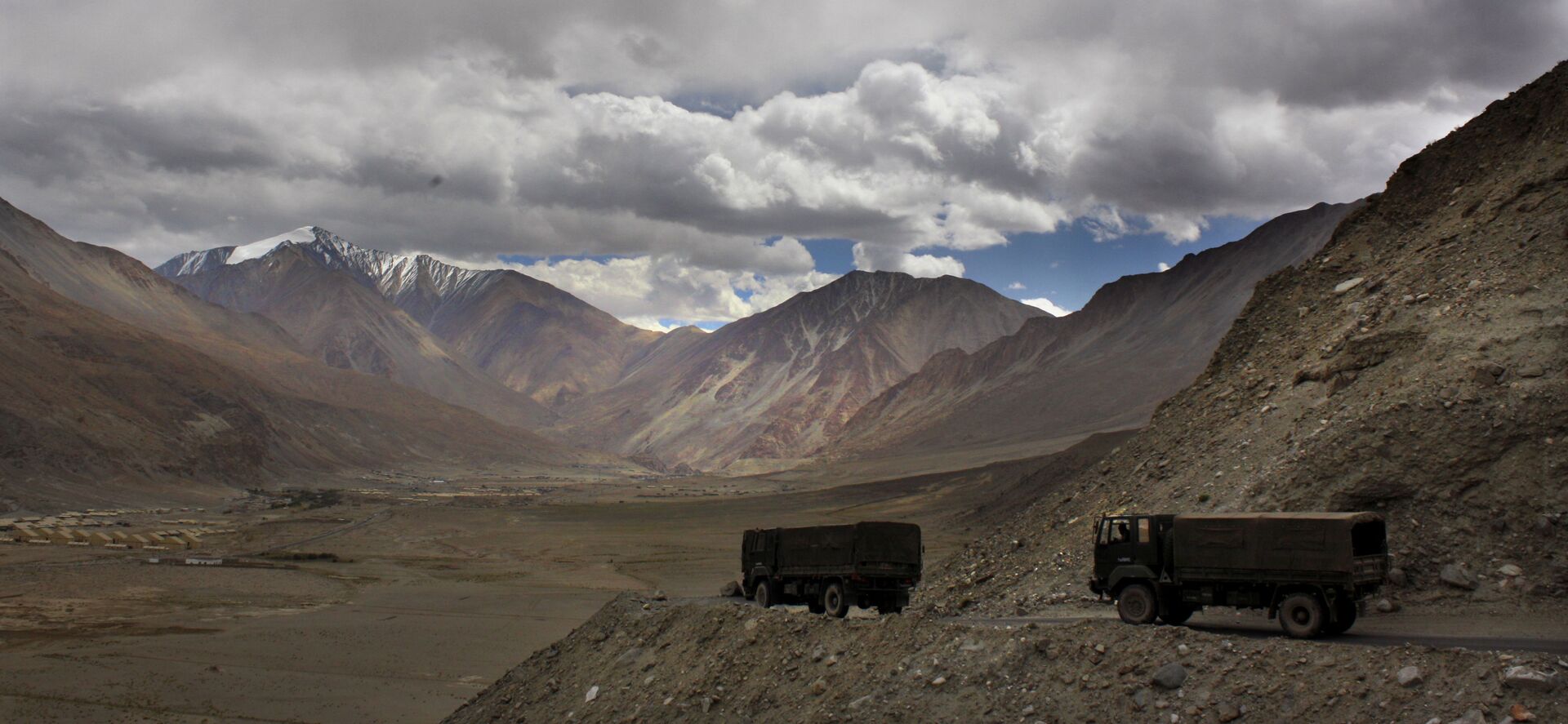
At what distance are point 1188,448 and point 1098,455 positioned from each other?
44075 mm

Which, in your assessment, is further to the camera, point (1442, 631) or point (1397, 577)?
point (1397, 577)

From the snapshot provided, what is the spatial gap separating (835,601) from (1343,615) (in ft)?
32.1

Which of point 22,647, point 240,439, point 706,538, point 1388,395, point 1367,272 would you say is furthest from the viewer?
point 240,439

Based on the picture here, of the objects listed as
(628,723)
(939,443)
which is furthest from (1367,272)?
(939,443)

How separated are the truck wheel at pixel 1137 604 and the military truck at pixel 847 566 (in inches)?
199

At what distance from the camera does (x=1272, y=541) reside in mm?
14914

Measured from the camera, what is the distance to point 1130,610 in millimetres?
16500

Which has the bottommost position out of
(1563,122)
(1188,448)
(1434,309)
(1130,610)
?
(1130,610)

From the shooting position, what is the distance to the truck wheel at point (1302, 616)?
47.2ft

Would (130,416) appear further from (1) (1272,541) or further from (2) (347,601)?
(1) (1272,541)

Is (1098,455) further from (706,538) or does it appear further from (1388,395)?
(1388,395)

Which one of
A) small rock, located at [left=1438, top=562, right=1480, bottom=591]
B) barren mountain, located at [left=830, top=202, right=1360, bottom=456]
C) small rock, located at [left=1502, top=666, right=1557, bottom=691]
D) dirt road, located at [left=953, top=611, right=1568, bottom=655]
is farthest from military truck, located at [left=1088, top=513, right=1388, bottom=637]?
barren mountain, located at [left=830, top=202, right=1360, bottom=456]

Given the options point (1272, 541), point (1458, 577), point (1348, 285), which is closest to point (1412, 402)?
point (1458, 577)

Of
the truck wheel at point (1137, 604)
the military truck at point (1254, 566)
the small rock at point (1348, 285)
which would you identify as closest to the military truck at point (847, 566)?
the truck wheel at point (1137, 604)
